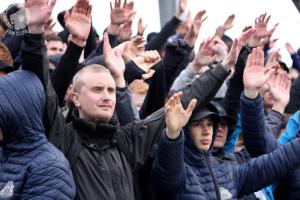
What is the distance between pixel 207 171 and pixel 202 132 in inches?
10.6

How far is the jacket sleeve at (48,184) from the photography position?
3.13 meters

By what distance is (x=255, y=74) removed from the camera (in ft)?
14.8

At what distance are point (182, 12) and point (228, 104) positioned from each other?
7.58 ft

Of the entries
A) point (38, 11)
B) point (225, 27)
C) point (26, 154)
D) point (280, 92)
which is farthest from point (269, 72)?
point (225, 27)

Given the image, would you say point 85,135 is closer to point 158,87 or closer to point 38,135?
point 38,135

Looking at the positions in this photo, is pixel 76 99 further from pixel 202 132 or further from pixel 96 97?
pixel 202 132

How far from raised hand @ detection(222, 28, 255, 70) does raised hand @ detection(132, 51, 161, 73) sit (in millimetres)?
463

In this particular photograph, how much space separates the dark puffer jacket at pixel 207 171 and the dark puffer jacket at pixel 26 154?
0.77 m

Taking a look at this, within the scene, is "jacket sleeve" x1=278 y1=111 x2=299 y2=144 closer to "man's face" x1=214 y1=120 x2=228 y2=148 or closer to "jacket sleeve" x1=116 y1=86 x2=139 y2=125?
"man's face" x1=214 y1=120 x2=228 y2=148

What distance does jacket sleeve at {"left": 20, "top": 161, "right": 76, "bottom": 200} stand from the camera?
10.3 ft

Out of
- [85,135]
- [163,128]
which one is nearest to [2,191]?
[85,135]

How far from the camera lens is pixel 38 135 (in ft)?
10.7

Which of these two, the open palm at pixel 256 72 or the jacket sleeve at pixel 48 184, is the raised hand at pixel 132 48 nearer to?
the open palm at pixel 256 72

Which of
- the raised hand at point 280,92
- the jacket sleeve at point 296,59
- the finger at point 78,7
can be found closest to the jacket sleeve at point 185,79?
the raised hand at point 280,92
